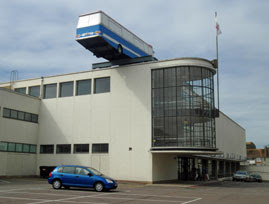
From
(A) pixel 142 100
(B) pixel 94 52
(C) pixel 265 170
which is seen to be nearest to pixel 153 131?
(A) pixel 142 100

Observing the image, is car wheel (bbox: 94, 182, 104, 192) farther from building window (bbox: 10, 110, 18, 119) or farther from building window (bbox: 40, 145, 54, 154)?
building window (bbox: 10, 110, 18, 119)

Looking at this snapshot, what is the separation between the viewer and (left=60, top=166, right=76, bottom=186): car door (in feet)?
62.4

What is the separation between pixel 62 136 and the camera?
106ft

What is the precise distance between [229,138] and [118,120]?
2818 cm

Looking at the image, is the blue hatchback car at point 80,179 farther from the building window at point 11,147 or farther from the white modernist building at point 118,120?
the building window at point 11,147

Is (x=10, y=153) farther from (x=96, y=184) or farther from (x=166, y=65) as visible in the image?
(x=166, y=65)

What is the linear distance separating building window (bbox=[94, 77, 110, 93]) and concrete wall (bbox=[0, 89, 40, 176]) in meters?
6.97

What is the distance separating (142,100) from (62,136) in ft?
30.7

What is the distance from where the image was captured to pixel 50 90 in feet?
112

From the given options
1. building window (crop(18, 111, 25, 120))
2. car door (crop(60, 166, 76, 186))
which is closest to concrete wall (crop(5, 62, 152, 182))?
building window (crop(18, 111, 25, 120))

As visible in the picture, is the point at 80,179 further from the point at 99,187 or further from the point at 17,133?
the point at 17,133

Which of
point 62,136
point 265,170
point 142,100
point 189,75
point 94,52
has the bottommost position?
point 265,170

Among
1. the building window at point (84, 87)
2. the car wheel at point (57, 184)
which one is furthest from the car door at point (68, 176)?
the building window at point (84, 87)

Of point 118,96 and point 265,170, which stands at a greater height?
point 118,96
